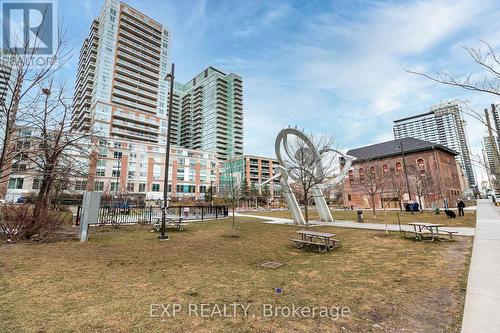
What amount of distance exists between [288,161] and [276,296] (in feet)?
59.3

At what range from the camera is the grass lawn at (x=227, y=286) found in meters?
3.57

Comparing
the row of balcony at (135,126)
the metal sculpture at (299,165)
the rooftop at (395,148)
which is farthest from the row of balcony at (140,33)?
the metal sculpture at (299,165)

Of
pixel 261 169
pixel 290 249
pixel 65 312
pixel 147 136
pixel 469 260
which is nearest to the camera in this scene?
pixel 65 312

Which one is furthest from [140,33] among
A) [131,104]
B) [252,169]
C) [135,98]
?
[252,169]

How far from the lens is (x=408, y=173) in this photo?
1634 inches

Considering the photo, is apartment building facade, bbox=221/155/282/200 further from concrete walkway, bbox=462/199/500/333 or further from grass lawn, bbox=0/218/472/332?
concrete walkway, bbox=462/199/500/333

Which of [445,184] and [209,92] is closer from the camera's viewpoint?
[445,184]

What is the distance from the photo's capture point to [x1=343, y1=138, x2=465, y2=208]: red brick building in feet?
130

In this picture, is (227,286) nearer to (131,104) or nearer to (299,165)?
(299,165)

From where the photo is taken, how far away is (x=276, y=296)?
461 cm

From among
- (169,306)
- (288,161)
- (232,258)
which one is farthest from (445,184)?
(169,306)

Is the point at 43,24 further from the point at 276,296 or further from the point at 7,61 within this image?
the point at 276,296

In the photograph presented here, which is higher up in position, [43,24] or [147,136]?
[147,136]

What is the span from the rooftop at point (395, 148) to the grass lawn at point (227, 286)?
42743 mm
